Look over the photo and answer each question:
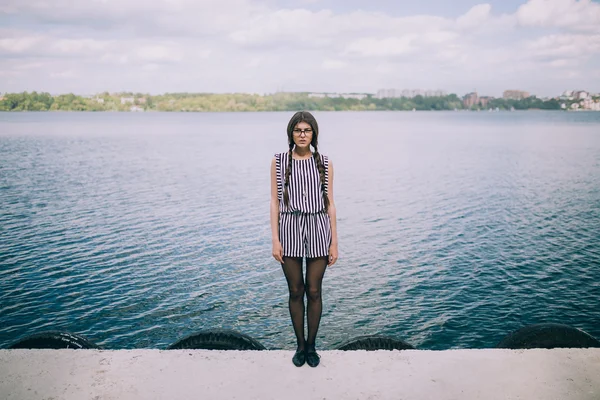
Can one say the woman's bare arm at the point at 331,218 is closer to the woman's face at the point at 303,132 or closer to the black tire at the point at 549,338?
the woman's face at the point at 303,132

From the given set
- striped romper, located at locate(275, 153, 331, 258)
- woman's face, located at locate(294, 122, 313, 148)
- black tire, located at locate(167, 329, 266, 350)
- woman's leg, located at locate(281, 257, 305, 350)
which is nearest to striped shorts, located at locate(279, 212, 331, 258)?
striped romper, located at locate(275, 153, 331, 258)

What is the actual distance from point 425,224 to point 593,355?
17.3 m

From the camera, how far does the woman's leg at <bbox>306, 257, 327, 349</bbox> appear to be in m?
4.93

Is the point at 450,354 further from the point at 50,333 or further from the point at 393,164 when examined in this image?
the point at 393,164

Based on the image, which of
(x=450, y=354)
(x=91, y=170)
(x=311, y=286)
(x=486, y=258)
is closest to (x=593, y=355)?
(x=450, y=354)

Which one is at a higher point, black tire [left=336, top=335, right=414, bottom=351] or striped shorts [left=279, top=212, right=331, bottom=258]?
striped shorts [left=279, top=212, right=331, bottom=258]

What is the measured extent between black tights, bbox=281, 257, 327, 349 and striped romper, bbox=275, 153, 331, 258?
11cm

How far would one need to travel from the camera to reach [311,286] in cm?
497

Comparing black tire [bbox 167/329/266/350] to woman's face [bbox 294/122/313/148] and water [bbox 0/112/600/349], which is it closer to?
woman's face [bbox 294/122/313/148]

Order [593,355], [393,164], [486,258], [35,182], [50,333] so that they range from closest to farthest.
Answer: [593,355], [50,333], [486,258], [35,182], [393,164]

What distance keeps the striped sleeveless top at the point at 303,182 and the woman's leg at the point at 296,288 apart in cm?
57

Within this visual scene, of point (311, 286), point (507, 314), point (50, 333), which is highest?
point (311, 286)

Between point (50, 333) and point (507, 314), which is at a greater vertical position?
point (50, 333)

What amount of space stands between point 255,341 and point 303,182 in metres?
2.24
